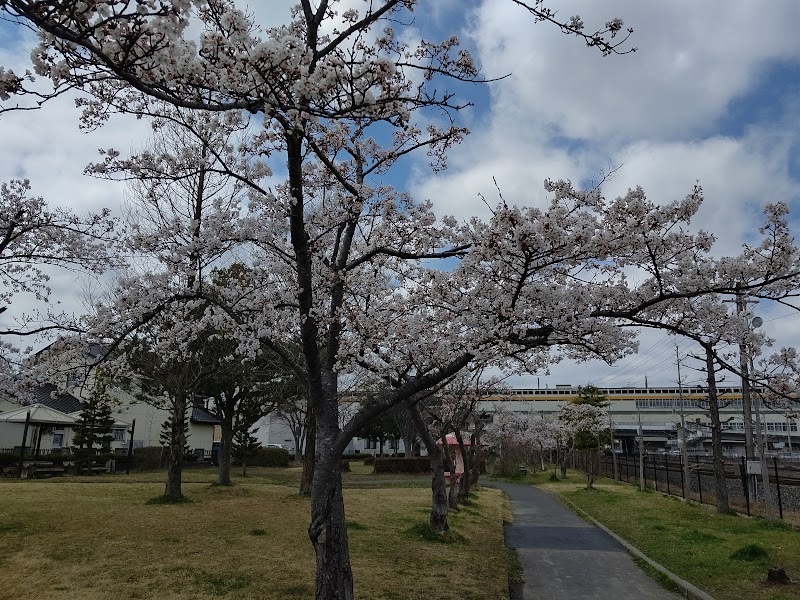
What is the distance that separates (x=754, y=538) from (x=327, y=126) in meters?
10.8

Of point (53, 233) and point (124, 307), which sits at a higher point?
point (53, 233)

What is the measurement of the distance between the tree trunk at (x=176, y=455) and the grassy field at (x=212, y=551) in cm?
64

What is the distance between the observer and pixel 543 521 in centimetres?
1458

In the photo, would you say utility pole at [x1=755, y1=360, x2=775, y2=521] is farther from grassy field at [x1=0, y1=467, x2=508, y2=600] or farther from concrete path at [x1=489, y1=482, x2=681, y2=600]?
grassy field at [x1=0, y1=467, x2=508, y2=600]

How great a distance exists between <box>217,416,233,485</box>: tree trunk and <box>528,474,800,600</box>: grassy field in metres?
11.5

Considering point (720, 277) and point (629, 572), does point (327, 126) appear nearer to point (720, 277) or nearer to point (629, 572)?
point (720, 277)

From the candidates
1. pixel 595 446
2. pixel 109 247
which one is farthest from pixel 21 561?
pixel 595 446

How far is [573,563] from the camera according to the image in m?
9.20

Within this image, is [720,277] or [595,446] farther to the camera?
[595,446]

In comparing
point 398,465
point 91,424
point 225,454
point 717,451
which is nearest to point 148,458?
point 91,424

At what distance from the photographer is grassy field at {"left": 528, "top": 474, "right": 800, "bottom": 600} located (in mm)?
7332

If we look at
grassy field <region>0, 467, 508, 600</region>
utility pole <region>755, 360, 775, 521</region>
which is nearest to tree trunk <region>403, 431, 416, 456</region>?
grassy field <region>0, 467, 508, 600</region>

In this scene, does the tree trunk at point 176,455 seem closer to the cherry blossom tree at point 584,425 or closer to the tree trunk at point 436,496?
the tree trunk at point 436,496

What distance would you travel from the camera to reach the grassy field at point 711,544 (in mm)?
7332
